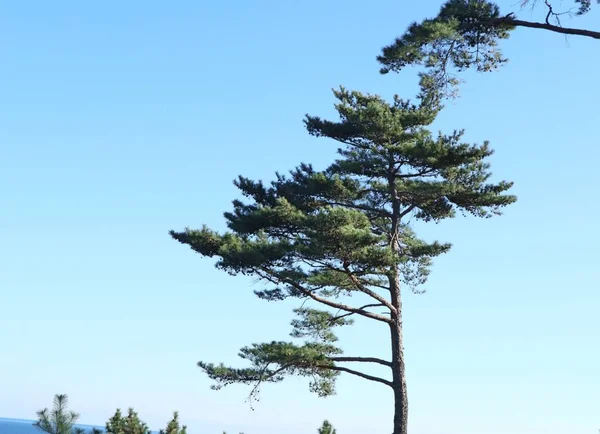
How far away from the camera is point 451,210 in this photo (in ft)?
62.2

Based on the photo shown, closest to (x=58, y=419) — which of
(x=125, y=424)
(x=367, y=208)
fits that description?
(x=125, y=424)

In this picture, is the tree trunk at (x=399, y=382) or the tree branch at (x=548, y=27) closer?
the tree branch at (x=548, y=27)

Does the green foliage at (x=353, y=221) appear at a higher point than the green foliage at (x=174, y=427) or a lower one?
higher

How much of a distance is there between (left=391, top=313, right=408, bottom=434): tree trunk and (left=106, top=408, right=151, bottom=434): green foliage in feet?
20.5

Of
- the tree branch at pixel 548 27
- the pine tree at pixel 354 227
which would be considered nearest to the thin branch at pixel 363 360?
the pine tree at pixel 354 227

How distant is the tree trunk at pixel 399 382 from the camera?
56.2ft

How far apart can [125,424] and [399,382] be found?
679cm

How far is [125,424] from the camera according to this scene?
16922mm

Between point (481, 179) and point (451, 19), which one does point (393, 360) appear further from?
point (451, 19)

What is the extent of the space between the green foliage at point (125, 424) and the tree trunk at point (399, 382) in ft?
20.5

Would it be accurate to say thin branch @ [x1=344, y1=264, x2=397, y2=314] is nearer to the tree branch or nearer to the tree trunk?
the tree trunk

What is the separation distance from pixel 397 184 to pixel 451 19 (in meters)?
5.59

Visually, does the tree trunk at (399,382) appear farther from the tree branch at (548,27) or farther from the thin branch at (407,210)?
the tree branch at (548,27)

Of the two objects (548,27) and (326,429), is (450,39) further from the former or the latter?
(326,429)
